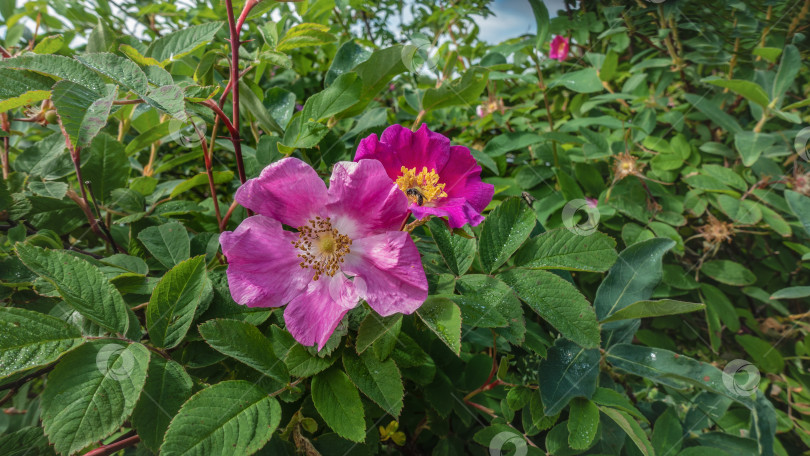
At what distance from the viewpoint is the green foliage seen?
49 centimetres

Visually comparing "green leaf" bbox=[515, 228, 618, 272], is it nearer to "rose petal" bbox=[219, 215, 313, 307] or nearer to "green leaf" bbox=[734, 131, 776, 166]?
"rose petal" bbox=[219, 215, 313, 307]

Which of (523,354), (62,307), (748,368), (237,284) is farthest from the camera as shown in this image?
(748,368)

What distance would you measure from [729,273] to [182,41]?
128 cm

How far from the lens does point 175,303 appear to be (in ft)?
1.80

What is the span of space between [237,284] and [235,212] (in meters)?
0.32

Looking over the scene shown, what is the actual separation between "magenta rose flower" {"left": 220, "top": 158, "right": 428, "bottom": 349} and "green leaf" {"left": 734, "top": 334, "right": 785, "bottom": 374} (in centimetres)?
107

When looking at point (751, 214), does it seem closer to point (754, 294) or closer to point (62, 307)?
point (754, 294)

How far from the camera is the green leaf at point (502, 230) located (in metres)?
0.59

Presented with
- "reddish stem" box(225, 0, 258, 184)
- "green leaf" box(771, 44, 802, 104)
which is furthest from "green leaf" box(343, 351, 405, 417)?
"green leaf" box(771, 44, 802, 104)

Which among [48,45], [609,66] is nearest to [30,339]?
[48,45]

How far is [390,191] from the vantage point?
1.58ft

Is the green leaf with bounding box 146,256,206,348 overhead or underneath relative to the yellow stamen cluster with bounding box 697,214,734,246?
overhead

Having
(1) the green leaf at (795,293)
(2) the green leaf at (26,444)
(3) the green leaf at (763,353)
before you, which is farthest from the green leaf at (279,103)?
(3) the green leaf at (763,353)

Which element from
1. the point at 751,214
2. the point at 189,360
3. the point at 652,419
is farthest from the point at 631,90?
the point at 189,360
